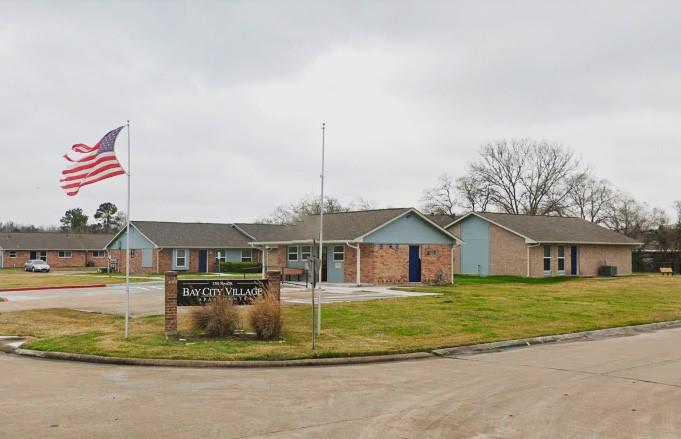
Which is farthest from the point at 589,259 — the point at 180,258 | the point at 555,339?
the point at 180,258

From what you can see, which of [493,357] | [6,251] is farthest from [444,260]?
[6,251]

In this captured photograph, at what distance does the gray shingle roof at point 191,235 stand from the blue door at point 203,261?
32.0 inches

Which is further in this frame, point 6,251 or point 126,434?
point 6,251

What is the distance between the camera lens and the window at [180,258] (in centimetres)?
5559

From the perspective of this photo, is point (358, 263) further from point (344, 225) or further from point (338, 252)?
point (344, 225)

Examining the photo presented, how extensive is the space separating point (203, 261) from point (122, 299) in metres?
30.0

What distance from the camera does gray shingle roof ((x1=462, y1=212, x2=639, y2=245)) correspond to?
141ft

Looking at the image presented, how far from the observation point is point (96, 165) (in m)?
15.5

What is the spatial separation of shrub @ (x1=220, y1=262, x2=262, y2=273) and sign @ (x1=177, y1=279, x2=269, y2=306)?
34336 mm

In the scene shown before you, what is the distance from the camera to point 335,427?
7.68 metres

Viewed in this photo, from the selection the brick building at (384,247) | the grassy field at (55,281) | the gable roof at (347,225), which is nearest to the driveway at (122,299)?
the brick building at (384,247)

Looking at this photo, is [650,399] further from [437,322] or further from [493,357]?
[437,322]

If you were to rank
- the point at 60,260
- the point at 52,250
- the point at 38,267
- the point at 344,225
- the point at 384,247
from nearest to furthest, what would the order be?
the point at 384,247, the point at 344,225, the point at 38,267, the point at 52,250, the point at 60,260

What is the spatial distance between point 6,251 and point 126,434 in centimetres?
7903
